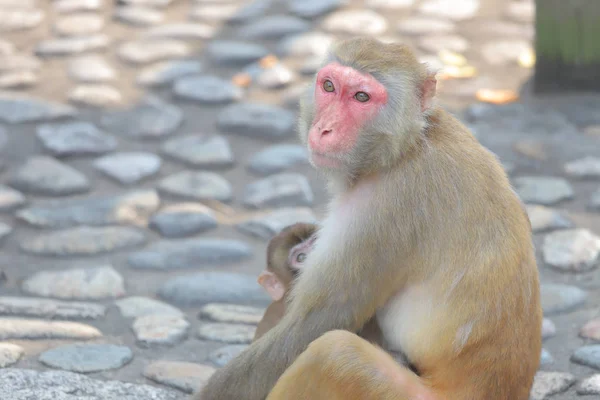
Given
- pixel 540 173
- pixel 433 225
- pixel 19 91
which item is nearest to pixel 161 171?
pixel 19 91

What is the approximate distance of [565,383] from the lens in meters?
4.35

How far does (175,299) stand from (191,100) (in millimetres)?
2662

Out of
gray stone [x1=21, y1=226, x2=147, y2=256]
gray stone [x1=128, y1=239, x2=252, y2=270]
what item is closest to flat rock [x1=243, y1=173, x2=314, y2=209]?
gray stone [x1=128, y1=239, x2=252, y2=270]

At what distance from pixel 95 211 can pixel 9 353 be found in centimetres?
192

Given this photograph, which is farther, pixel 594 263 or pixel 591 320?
pixel 594 263

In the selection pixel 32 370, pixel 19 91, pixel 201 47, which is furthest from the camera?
pixel 201 47

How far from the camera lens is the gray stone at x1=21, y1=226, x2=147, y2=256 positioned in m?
5.73

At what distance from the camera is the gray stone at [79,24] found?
8.48 meters

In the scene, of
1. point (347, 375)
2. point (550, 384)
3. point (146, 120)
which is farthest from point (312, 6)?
point (347, 375)

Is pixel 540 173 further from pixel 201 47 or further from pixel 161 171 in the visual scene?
pixel 201 47

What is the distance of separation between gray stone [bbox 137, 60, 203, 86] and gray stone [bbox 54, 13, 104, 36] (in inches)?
35.1

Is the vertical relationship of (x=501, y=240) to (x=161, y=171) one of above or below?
above

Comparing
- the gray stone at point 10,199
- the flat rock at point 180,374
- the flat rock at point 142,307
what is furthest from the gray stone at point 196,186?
the flat rock at point 180,374

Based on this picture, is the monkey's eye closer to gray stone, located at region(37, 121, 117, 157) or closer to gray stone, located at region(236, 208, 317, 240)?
gray stone, located at region(236, 208, 317, 240)
